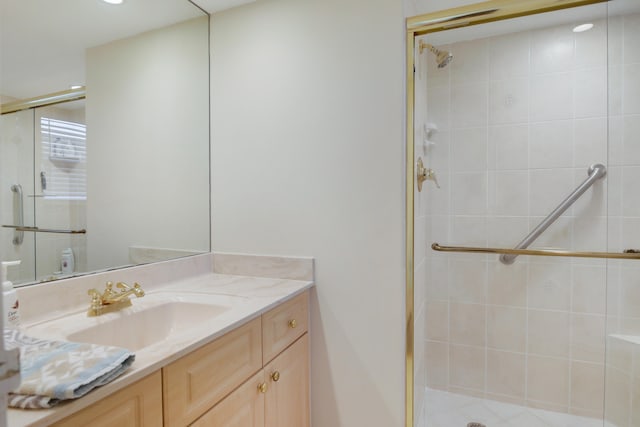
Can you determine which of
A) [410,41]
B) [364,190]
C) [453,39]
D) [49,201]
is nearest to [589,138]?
[453,39]

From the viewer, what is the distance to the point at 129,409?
0.74m

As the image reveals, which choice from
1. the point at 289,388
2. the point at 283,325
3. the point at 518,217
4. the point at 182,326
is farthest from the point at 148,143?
the point at 518,217

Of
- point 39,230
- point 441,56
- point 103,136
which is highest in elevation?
point 441,56

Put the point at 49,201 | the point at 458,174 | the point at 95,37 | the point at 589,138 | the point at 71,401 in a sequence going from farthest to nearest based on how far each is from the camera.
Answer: the point at 458,174, the point at 589,138, the point at 95,37, the point at 49,201, the point at 71,401

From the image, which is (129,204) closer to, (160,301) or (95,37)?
(160,301)

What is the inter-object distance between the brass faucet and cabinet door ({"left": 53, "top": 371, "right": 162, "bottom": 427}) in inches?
19.4

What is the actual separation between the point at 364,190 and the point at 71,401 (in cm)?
115

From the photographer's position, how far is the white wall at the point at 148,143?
4.32 feet

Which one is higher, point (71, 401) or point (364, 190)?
point (364, 190)

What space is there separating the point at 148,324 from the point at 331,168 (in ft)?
3.08

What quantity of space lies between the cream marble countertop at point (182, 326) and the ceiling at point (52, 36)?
70 cm

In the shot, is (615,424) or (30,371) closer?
(30,371)

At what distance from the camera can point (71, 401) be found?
628mm

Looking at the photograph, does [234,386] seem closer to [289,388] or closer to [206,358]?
[206,358]
